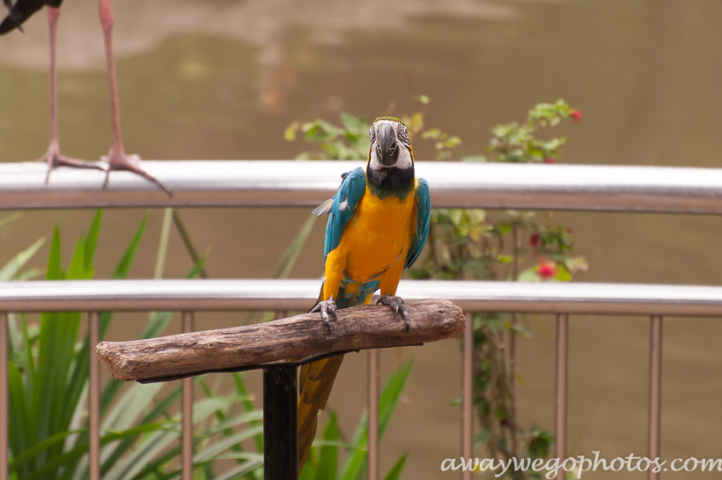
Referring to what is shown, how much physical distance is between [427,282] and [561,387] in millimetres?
259

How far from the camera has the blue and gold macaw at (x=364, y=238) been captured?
817mm

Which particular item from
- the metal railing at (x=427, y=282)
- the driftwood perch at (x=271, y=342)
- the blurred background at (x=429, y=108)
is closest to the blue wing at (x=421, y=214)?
the driftwood perch at (x=271, y=342)

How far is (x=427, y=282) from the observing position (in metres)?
1.16

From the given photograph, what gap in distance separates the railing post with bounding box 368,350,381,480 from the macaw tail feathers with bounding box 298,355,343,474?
268mm

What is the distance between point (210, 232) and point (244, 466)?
2778 mm

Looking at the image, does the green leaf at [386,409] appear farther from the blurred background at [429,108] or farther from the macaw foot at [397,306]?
the blurred background at [429,108]

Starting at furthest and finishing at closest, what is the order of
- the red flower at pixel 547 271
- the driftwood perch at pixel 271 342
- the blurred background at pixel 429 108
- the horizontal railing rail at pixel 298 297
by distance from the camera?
the blurred background at pixel 429 108 < the red flower at pixel 547 271 < the horizontal railing rail at pixel 298 297 < the driftwood perch at pixel 271 342

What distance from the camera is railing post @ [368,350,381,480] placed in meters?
1.14


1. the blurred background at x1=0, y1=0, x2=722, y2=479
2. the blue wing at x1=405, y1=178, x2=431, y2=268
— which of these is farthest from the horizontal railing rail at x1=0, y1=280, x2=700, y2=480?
the blurred background at x1=0, y1=0, x2=722, y2=479

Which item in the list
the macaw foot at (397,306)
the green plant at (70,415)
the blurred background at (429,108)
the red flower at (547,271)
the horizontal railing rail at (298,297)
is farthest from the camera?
the blurred background at (429,108)

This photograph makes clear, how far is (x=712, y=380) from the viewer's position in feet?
11.4

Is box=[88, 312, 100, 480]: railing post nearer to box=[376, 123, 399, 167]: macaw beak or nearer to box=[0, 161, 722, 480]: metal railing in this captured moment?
box=[0, 161, 722, 480]: metal railing

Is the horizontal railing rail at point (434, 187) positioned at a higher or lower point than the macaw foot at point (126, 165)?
lower

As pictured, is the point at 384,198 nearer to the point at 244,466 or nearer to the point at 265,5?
the point at 244,466
